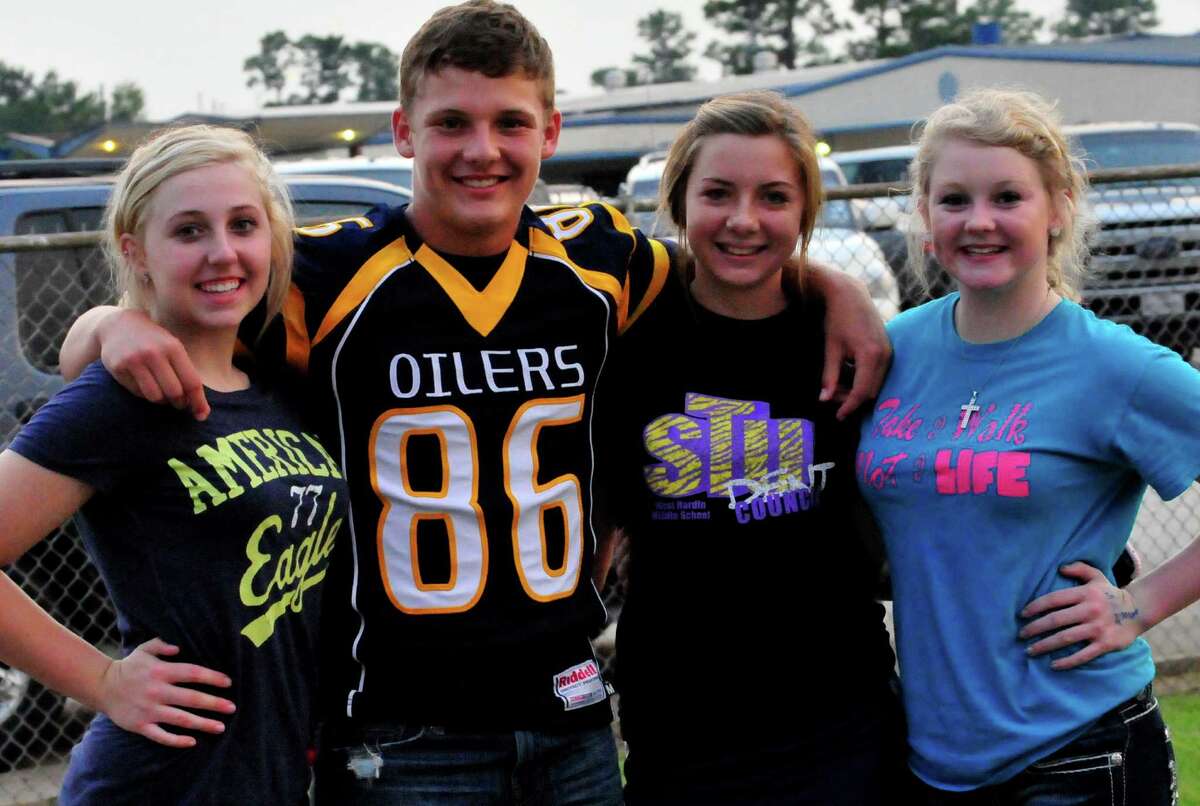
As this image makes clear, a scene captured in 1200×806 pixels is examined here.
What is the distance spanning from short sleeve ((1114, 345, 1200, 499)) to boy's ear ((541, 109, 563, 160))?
1238 mm

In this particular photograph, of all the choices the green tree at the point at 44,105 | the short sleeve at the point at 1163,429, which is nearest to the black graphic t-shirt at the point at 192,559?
the short sleeve at the point at 1163,429

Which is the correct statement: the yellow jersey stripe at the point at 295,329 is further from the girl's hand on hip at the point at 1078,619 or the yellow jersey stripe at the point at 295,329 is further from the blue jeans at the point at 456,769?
the girl's hand on hip at the point at 1078,619

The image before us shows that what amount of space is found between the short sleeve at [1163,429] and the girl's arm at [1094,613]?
22 centimetres

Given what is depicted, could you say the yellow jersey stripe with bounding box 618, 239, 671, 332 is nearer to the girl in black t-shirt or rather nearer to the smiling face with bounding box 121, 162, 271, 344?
the girl in black t-shirt

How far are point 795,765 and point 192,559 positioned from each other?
120 cm

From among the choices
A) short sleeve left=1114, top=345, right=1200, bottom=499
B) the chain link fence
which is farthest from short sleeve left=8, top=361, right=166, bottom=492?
the chain link fence

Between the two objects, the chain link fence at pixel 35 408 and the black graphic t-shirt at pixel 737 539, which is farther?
the chain link fence at pixel 35 408

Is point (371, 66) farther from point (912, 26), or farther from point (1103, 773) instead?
point (1103, 773)

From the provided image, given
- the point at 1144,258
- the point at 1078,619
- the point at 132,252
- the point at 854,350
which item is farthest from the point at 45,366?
the point at 1144,258

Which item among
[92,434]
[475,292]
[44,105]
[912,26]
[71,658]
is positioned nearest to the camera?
[92,434]

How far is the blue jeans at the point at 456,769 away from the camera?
8.49 feet

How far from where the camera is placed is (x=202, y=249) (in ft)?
8.18

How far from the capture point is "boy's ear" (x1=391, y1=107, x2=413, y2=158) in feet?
9.21

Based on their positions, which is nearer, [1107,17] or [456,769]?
[456,769]
